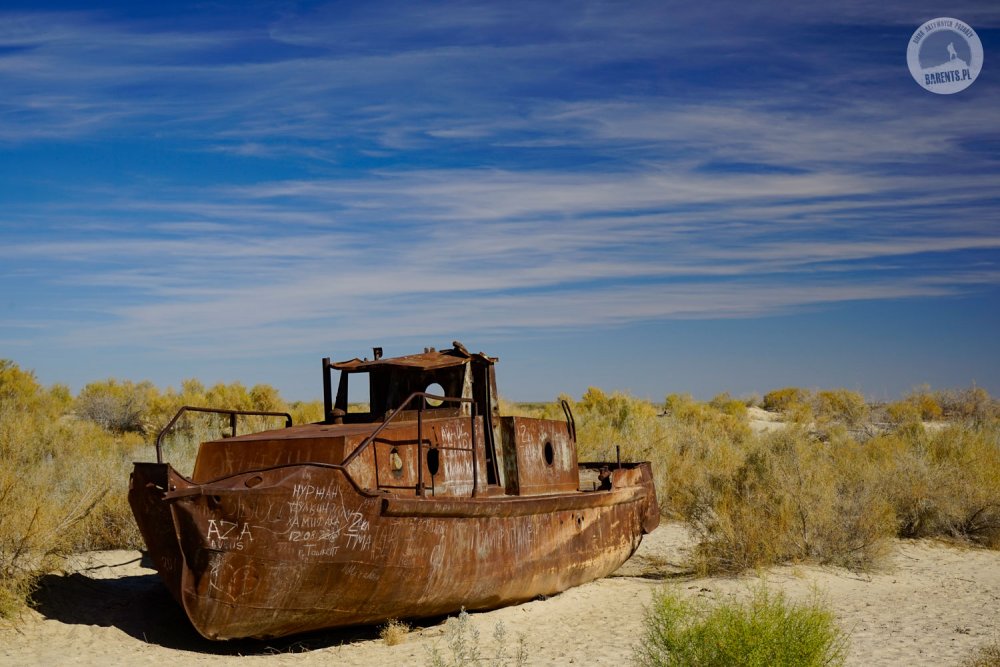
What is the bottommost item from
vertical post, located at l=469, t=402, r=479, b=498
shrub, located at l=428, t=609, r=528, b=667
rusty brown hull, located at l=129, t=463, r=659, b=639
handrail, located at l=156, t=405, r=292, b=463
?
shrub, located at l=428, t=609, r=528, b=667

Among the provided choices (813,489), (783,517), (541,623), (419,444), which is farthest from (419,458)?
(813,489)

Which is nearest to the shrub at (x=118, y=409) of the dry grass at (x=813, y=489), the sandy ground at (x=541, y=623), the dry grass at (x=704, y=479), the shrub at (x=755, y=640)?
the dry grass at (x=704, y=479)

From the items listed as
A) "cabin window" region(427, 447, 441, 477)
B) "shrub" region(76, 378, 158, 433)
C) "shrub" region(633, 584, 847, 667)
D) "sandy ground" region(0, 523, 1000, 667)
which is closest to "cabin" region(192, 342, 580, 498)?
"cabin window" region(427, 447, 441, 477)

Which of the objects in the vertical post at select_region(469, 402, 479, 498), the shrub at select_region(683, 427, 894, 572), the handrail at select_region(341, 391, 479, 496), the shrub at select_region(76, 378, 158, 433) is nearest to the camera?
the handrail at select_region(341, 391, 479, 496)

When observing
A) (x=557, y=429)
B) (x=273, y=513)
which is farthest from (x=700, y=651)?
(x=557, y=429)

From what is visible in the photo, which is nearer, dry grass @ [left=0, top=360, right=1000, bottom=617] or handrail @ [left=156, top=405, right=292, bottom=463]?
handrail @ [left=156, top=405, right=292, bottom=463]

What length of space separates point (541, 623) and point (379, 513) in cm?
253

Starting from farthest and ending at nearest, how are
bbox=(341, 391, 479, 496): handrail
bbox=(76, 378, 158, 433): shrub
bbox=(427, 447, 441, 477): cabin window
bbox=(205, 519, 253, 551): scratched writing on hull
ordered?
bbox=(76, 378, 158, 433): shrub < bbox=(427, 447, 441, 477): cabin window < bbox=(341, 391, 479, 496): handrail < bbox=(205, 519, 253, 551): scratched writing on hull

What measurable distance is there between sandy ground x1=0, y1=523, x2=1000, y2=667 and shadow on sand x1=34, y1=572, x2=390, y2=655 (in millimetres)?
11

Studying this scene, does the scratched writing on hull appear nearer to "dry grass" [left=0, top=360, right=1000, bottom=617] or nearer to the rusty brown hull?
the rusty brown hull

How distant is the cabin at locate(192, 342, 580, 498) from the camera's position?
8.22 metres

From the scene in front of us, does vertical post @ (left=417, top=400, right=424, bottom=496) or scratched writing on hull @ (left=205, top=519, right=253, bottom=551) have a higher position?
vertical post @ (left=417, top=400, right=424, bottom=496)

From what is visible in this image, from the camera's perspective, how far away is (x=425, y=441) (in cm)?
862

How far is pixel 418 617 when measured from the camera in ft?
28.9
